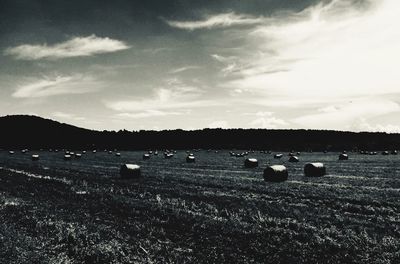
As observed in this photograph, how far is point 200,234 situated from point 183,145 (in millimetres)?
128986

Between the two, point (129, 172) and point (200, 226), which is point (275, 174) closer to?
Result: point (129, 172)

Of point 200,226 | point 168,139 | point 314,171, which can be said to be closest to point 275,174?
point 314,171

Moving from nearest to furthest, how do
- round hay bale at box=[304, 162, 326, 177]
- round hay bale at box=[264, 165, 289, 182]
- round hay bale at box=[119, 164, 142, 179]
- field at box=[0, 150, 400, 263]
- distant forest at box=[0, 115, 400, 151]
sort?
field at box=[0, 150, 400, 263] < round hay bale at box=[264, 165, 289, 182] < round hay bale at box=[119, 164, 142, 179] < round hay bale at box=[304, 162, 326, 177] < distant forest at box=[0, 115, 400, 151]

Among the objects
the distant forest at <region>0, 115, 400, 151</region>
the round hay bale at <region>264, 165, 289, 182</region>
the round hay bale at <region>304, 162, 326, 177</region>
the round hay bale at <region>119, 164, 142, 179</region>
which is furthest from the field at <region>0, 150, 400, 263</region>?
the distant forest at <region>0, 115, 400, 151</region>

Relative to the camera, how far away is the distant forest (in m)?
128

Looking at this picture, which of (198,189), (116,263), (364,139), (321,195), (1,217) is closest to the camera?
(116,263)

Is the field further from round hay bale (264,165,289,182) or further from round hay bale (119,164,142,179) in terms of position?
round hay bale (119,164,142,179)

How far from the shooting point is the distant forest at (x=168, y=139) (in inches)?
5039

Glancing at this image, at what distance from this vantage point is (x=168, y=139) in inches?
5758

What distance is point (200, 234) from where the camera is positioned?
1126 centimetres

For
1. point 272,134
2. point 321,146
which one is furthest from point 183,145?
point 321,146

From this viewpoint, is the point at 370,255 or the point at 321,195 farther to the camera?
the point at 321,195

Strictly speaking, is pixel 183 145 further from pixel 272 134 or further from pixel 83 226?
pixel 83 226

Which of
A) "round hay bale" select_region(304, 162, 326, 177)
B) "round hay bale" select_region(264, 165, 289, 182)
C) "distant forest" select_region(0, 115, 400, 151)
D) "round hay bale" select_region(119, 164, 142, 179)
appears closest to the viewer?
"round hay bale" select_region(264, 165, 289, 182)
